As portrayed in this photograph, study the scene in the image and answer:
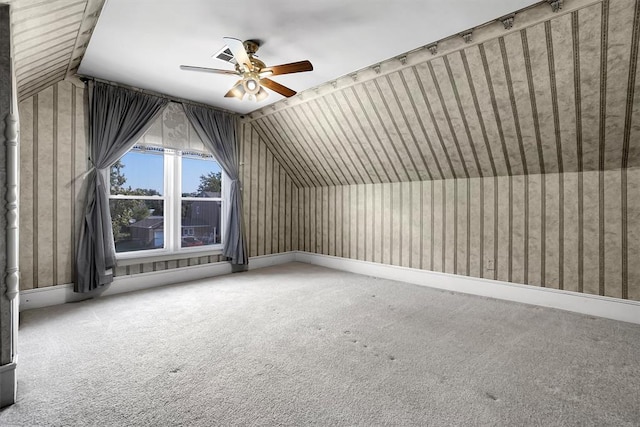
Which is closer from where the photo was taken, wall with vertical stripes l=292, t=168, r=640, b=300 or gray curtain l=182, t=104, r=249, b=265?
wall with vertical stripes l=292, t=168, r=640, b=300

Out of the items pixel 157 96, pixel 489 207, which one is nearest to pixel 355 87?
pixel 489 207

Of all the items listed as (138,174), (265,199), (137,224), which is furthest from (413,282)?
(138,174)

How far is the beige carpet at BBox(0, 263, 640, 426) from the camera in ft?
5.42

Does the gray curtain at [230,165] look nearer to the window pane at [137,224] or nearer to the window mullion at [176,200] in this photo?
the window mullion at [176,200]

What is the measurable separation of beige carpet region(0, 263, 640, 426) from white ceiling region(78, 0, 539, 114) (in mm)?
2493

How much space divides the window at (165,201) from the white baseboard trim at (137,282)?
294mm

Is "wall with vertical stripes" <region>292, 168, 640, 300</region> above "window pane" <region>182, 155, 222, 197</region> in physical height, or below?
below

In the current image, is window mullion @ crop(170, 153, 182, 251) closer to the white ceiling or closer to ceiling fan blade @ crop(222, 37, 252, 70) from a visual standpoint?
the white ceiling

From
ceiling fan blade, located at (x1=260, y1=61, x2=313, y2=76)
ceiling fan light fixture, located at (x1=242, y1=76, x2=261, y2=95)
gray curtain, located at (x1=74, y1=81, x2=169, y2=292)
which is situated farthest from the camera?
gray curtain, located at (x1=74, y1=81, x2=169, y2=292)

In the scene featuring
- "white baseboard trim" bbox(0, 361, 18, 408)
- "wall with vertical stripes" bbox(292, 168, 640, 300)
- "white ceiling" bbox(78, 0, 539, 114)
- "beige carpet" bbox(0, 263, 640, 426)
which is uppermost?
"white ceiling" bbox(78, 0, 539, 114)

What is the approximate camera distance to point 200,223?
4.72 meters

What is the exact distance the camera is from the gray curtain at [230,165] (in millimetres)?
4574

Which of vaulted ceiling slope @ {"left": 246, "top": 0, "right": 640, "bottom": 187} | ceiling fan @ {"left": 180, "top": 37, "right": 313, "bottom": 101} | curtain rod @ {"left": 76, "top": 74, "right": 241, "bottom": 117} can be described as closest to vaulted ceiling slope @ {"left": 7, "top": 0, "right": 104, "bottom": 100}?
curtain rod @ {"left": 76, "top": 74, "right": 241, "bottom": 117}

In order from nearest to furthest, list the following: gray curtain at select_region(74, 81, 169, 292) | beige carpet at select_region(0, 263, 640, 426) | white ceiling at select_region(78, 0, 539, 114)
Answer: beige carpet at select_region(0, 263, 640, 426), white ceiling at select_region(78, 0, 539, 114), gray curtain at select_region(74, 81, 169, 292)
